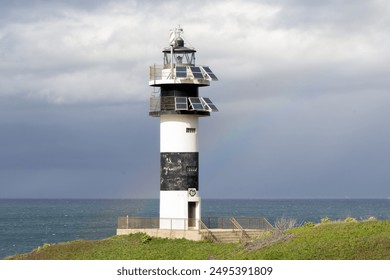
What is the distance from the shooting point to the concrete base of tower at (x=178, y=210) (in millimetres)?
53562

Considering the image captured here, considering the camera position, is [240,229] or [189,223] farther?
[189,223]

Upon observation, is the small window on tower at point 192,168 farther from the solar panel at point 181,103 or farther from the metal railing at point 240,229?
the metal railing at point 240,229

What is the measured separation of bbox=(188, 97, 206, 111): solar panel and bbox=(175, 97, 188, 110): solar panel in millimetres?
345

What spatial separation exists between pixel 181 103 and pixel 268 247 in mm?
14721

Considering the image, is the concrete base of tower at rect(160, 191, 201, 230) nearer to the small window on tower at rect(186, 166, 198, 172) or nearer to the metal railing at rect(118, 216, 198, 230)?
the metal railing at rect(118, 216, 198, 230)

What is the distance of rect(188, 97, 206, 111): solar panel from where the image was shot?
53781 millimetres

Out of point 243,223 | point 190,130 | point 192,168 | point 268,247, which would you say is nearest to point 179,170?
point 192,168

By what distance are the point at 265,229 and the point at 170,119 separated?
8.33 meters

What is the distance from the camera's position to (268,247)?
4134 cm

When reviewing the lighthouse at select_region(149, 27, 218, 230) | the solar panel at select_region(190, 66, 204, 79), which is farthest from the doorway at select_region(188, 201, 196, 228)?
the solar panel at select_region(190, 66, 204, 79)

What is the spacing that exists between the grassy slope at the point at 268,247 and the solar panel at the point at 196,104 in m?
7.56

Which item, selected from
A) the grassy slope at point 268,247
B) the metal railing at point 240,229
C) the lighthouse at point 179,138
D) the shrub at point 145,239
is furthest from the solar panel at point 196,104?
the shrub at point 145,239

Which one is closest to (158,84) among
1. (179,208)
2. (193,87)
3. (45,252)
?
(193,87)

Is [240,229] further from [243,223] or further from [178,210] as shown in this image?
[178,210]
